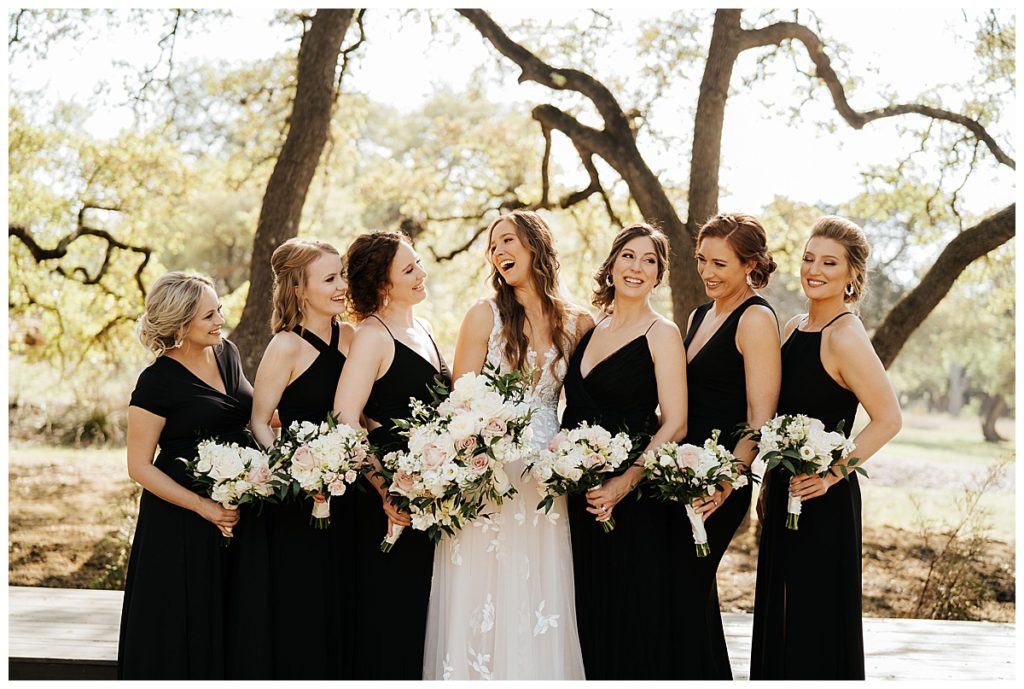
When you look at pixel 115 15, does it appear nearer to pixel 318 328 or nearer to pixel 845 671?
pixel 318 328

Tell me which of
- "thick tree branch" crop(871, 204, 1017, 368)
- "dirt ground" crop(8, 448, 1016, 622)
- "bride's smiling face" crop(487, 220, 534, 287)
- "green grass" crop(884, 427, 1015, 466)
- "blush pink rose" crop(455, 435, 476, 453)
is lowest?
"dirt ground" crop(8, 448, 1016, 622)

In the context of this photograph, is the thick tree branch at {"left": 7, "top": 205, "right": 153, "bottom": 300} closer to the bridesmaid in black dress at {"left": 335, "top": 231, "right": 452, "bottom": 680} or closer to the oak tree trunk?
the oak tree trunk

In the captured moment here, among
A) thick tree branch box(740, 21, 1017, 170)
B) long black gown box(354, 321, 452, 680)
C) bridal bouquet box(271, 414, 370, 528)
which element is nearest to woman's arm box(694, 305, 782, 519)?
long black gown box(354, 321, 452, 680)

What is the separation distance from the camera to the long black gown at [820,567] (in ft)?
13.6

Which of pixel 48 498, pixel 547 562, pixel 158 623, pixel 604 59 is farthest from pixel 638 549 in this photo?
pixel 48 498

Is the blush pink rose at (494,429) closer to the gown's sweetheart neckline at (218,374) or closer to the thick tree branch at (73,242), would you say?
the gown's sweetheart neckline at (218,374)

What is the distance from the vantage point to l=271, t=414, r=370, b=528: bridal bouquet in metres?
3.80

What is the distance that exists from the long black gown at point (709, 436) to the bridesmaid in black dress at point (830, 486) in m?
0.22

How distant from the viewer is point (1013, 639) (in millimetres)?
6262

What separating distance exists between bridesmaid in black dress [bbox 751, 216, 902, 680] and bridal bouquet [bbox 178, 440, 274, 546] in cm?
232

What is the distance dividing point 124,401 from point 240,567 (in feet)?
39.2

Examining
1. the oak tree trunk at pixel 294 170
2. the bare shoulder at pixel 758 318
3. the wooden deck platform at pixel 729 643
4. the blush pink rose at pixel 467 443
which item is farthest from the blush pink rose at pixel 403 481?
the oak tree trunk at pixel 294 170

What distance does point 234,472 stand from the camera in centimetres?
387

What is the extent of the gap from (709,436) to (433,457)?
1343 millimetres
